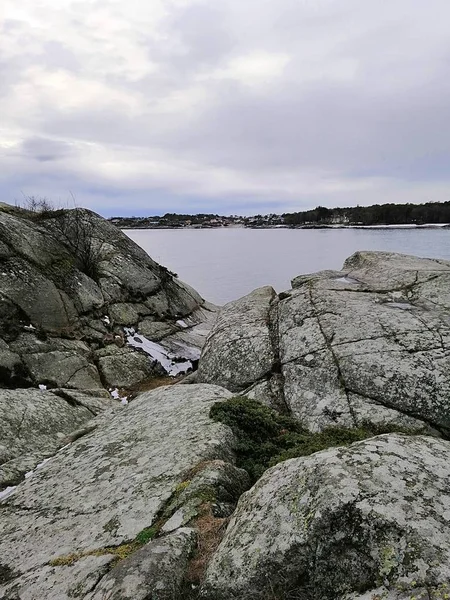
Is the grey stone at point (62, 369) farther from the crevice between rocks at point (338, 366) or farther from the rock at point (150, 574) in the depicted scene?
the rock at point (150, 574)

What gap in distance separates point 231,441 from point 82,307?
41.4 feet

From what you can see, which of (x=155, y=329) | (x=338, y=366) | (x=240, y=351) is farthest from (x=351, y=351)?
(x=155, y=329)

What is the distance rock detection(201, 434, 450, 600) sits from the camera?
3.35 meters

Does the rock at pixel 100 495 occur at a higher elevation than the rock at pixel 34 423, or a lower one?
higher

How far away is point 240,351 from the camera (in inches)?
441

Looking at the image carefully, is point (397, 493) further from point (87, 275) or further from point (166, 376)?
point (87, 275)

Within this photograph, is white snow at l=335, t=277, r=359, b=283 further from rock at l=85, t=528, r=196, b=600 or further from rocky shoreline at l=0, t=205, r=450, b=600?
rock at l=85, t=528, r=196, b=600

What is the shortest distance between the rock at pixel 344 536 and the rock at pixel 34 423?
5572 mm

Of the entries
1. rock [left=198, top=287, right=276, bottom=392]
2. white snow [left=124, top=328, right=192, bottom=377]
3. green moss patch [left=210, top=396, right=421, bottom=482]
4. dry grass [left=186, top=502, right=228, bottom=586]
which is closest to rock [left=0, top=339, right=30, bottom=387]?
white snow [left=124, top=328, right=192, bottom=377]

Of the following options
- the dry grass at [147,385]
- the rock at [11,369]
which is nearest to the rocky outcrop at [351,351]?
the dry grass at [147,385]

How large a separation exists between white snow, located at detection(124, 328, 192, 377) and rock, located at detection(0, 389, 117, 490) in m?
4.97

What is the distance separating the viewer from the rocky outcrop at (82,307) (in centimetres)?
1438

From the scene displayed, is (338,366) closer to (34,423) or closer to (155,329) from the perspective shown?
(34,423)

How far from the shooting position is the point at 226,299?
1259 inches
